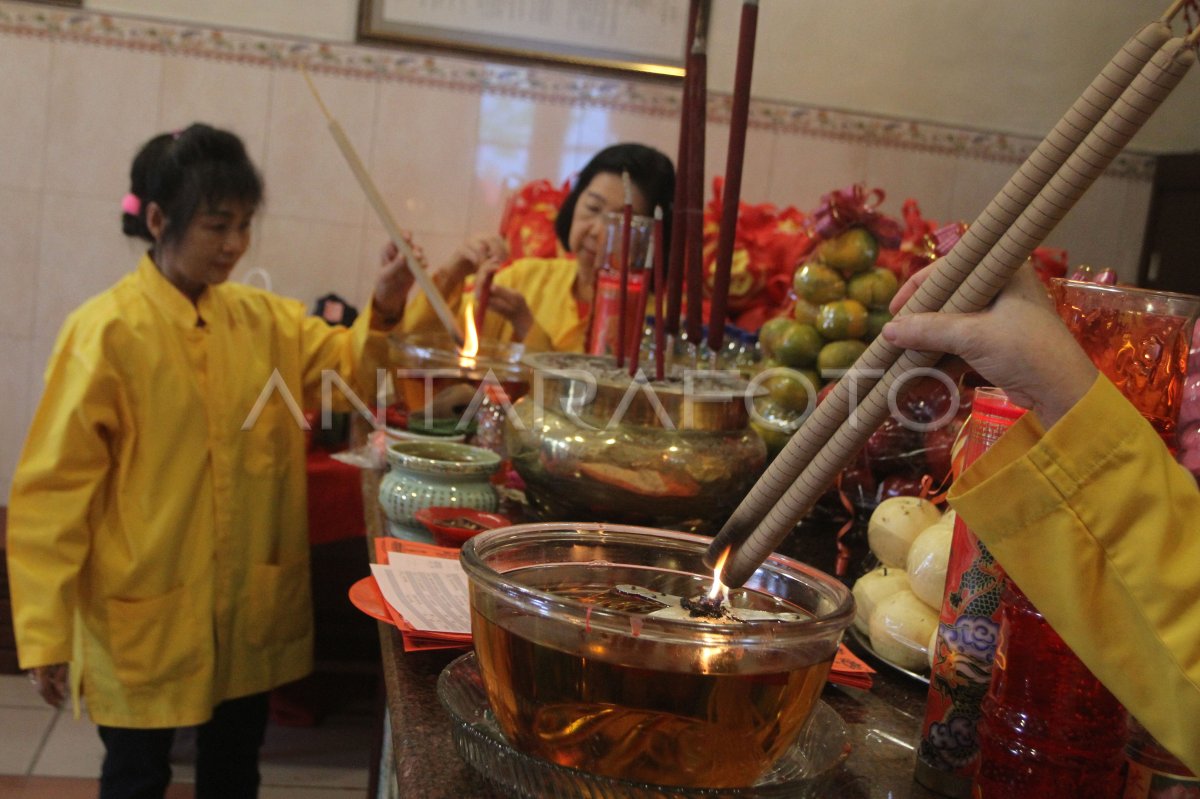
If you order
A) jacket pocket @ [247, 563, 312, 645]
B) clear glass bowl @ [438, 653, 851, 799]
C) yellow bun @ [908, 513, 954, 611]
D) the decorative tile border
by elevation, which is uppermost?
the decorative tile border

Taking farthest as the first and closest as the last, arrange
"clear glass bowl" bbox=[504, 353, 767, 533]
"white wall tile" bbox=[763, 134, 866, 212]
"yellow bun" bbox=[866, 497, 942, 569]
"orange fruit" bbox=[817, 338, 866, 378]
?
"white wall tile" bbox=[763, 134, 866, 212] < "orange fruit" bbox=[817, 338, 866, 378] < "clear glass bowl" bbox=[504, 353, 767, 533] < "yellow bun" bbox=[866, 497, 942, 569]

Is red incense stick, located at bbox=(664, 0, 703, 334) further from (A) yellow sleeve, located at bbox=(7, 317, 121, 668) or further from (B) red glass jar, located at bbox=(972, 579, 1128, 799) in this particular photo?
(A) yellow sleeve, located at bbox=(7, 317, 121, 668)

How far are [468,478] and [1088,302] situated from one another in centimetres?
67

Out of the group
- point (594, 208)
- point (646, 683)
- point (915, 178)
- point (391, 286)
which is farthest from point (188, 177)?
point (915, 178)

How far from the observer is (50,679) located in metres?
1.68

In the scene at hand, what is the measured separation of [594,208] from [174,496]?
1214 mm

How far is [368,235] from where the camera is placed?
3.13 meters

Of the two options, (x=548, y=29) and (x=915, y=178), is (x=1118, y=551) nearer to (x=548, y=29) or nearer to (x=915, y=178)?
(x=548, y=29)

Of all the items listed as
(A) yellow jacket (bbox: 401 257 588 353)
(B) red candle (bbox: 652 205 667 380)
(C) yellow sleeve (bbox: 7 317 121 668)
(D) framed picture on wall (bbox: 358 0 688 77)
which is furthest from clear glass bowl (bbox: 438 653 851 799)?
(D) framed picture on wall (bbox: 358 0 688 77)

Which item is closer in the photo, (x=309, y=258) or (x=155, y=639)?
(x=155, y=639)

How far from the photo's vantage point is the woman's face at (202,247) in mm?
1898

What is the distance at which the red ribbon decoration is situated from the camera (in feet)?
4.58

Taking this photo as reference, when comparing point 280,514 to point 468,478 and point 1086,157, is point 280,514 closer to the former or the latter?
point 468,478

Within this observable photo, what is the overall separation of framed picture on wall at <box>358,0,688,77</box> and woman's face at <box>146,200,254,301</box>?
4.19ft
